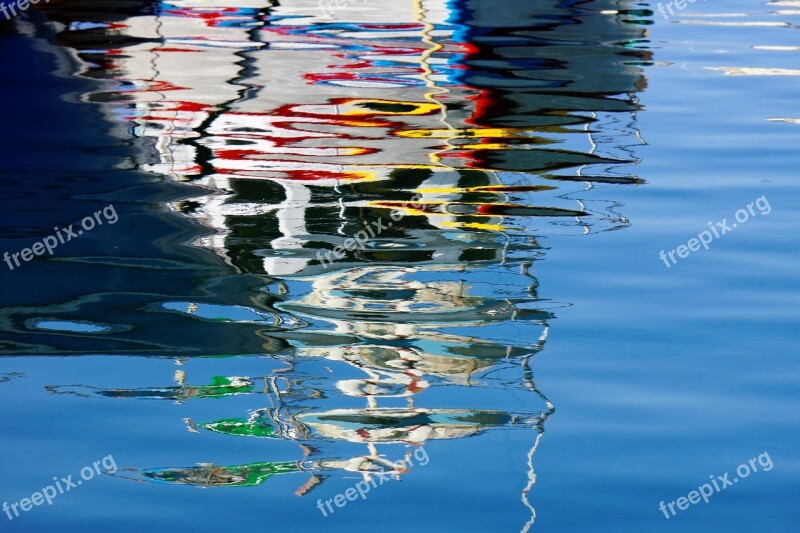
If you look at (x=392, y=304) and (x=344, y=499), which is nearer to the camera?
(x=344, y=499)

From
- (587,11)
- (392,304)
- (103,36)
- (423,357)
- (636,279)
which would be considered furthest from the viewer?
(587,11)

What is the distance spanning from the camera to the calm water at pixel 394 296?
11.2ft

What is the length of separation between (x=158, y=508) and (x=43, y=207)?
3.11m

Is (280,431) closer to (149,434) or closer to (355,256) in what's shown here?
(149,434)

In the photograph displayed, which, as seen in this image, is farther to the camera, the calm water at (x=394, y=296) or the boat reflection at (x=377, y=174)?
the boat reflection at (x=377, y=174)

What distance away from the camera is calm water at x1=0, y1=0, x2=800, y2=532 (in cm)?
341

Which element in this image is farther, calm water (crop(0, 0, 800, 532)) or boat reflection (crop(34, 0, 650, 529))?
boat reflection (crop(34, 0, 650, 529))

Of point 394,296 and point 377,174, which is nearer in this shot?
point 394,296

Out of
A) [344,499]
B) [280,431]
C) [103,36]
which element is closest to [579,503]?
[344,499]

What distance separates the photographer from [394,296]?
4836mm

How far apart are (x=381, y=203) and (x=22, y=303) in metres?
2.07

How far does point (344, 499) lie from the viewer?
3328 mm

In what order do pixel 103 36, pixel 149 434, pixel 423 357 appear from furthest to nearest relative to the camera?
1. pixel 103 36
2. pixel 423 357
3. pixel 149 434

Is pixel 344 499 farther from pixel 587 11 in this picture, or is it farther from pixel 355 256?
pixel 587 11
